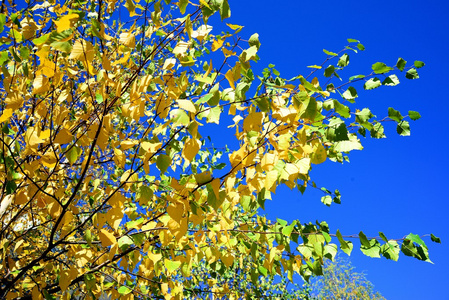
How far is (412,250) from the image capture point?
5.31 ft

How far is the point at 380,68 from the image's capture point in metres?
1.70

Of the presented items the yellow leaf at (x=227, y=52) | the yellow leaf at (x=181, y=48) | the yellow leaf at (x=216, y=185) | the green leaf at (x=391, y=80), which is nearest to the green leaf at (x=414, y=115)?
the green leaf at (x=391, y=80)

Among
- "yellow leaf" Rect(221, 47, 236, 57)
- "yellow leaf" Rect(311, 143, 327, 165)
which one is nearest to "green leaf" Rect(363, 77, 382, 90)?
"yellow leaf" Rect(311, 143, 327, 165)

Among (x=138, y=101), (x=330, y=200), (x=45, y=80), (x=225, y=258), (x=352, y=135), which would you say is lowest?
(x=225, y=258)

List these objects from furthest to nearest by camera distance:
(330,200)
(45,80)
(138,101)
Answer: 1. (330,200)
2. (138,101)
3. (45,80)

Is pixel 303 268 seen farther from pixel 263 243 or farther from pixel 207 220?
pixel 207 220

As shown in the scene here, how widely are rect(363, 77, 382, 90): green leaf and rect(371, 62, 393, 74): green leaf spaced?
121 mm

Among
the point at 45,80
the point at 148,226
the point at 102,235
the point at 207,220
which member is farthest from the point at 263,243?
the point at 45,80

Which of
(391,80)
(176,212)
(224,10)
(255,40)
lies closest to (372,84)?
(391,80)

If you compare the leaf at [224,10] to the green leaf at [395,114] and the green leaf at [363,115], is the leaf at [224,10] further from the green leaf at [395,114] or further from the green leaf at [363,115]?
the green leaf at [395,114]

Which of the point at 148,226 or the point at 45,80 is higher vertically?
the point at 45,80

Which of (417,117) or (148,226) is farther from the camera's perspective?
(148,226)

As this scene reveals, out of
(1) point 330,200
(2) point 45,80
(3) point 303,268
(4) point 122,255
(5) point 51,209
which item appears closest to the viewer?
(2) point 45,80

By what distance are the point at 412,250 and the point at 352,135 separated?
901 mm
